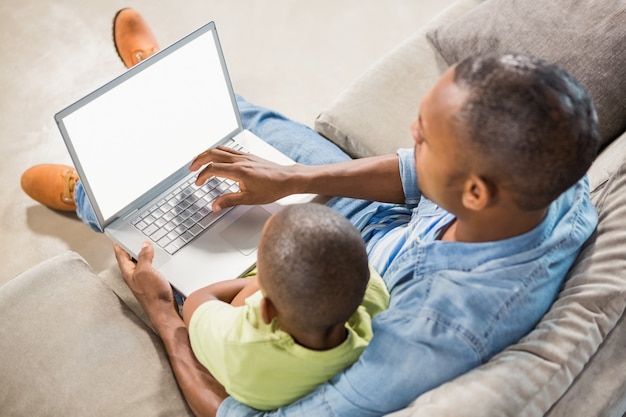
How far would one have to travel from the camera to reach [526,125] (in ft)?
2.96

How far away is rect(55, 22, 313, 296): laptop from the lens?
4.58ft

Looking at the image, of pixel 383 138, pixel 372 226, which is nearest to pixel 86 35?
pixel 383 138

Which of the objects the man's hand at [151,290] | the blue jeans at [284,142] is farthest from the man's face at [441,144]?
the man's hand at [151,290]

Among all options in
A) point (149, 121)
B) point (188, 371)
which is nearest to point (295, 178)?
point (149, 121)

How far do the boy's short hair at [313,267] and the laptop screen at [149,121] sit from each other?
0.54 metres

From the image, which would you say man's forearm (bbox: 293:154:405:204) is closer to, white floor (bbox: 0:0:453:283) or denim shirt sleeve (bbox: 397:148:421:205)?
denim shirt sleeve (bbox: 397:148:421:205)

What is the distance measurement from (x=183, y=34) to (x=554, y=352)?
1.95 meters

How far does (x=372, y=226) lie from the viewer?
4.82 ft

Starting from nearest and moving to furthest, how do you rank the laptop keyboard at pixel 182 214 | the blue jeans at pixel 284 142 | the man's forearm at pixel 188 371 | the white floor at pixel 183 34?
the man's forearm at pixel 188 371
the laptop keyboard at pixel 182 214
the blue jeans at pixel 284 142
the white floor at pixel 183 34

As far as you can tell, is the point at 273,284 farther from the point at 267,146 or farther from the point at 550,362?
the point at 267,146

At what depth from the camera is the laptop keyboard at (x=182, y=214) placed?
1.47m

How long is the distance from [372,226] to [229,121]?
0.45 m

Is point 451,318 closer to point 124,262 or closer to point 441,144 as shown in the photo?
point 441,144

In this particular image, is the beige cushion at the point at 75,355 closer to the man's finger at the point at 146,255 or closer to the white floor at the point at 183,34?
the man's finger at the point at 146,255
